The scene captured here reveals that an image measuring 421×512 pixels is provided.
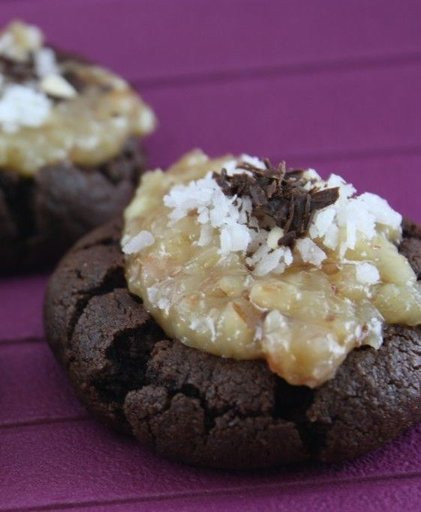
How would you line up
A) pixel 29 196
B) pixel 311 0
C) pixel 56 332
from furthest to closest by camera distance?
1. pixel 311 0
2. pixel 29 196
3. pixel 56 332

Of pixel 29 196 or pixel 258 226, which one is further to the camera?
pixel 29 196

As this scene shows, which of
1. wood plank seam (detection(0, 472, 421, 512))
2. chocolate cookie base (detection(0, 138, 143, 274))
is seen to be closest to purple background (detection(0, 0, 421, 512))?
wood plank seam (detection(0, 472, 421, 512))

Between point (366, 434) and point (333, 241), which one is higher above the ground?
point (333, 241)

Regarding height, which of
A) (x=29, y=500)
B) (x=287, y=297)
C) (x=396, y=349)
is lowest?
(x=29, y=500)

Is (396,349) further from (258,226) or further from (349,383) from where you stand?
(258,226)

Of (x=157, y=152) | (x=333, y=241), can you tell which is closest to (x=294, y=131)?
Result: (x=157, y=152)

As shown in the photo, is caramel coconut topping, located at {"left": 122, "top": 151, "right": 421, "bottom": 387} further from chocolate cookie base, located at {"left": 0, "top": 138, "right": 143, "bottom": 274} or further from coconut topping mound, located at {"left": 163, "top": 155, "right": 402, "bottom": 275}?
chocolate cookie base, located at {"left": 0, "top": 138, "right": 143, "bottom": 274}
